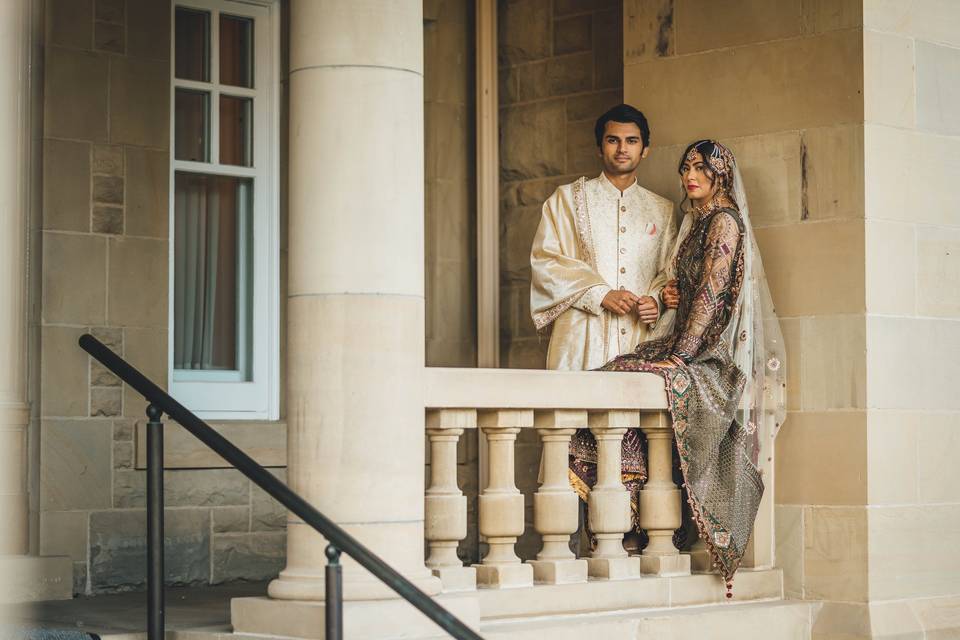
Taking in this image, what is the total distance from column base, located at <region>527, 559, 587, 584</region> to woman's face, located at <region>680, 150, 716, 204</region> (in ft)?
5.24

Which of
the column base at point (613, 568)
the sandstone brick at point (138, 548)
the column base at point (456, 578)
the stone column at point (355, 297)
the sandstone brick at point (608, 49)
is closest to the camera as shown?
the stone column at point (355, 297)

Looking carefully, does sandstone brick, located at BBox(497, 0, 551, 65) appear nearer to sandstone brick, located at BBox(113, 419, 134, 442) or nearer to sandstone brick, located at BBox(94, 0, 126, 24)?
sandstone brick, located at BBox(94, 0, 126, 24)

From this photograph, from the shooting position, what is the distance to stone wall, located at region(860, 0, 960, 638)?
6980mm

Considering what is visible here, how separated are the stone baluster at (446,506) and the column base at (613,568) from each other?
0.66 m

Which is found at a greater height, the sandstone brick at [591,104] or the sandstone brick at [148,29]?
the sandstone brick at [148,29]

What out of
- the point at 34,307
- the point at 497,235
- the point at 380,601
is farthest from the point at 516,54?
the point at 380,601

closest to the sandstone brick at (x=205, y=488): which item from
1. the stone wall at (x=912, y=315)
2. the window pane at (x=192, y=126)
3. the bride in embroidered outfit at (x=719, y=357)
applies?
the window pane at (x=192, y=126)

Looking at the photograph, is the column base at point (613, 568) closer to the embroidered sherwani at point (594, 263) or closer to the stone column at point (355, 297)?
the embroidered sherwani at point (594, 263)

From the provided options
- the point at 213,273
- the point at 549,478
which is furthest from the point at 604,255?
the point at 213,273

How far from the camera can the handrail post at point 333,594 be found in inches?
193

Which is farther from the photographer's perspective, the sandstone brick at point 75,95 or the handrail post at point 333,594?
the sandstone brick at point 75,95

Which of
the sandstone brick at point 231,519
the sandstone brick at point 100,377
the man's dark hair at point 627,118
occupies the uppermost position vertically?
the man's dark hair at point 627,118

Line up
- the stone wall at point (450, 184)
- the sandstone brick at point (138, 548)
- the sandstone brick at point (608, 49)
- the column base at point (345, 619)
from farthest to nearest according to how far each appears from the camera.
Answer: the stone wall at point (450, 184) → the sandstone brick at point (608, 49) → the sandstone brick at point (138, 548) → the column base at point (345, 619)

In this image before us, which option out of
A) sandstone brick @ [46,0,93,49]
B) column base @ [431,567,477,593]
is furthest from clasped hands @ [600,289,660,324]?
sandstone brick @ [46,0,93,49]
